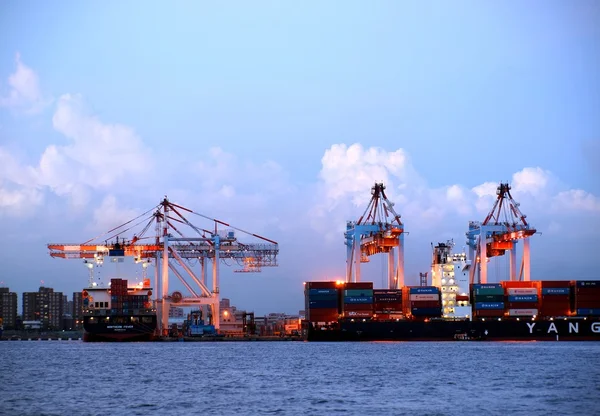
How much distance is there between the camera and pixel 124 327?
104 metres

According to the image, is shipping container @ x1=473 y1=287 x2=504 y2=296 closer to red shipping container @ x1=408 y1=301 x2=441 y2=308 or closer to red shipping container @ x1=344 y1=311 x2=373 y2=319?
red shipping container @ x1=408 y1=301 x2=441 y2=308

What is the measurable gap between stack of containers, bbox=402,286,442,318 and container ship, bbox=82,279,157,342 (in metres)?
29.5

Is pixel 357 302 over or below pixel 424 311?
over

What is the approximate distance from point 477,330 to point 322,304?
15698 mm

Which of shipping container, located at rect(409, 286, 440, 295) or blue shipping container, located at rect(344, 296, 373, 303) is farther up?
shipping container, located at rect(409, 286, 440, 295)

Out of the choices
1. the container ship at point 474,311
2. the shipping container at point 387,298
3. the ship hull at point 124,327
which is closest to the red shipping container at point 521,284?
the container ship at point 474,311

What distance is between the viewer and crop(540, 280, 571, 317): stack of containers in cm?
9288

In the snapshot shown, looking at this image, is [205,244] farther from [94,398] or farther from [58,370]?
[94,398]

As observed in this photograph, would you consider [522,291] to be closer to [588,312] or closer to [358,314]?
[588,312]

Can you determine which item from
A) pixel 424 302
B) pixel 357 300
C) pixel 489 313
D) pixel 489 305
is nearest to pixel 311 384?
pixel 357 300

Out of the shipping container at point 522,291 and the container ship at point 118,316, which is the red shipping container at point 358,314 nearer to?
the shipping container at point 522,291

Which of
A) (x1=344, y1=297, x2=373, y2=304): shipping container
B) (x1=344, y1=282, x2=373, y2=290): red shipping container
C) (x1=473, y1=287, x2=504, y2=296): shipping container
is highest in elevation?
(x1=344, y1=282, x2=373, y2=290): red shipping container

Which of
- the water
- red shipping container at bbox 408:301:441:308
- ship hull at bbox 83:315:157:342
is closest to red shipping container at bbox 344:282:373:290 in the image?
red shipping container at bbox 408:301:441:308

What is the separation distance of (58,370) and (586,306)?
53891mm
